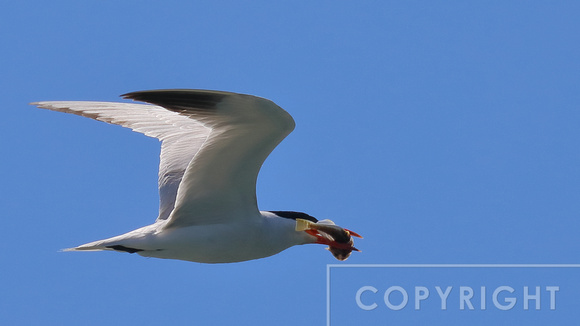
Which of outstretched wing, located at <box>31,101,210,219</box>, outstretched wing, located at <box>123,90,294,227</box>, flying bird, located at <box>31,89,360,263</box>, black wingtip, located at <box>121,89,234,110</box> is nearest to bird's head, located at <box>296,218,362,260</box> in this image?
→ flying bird, located at <box>31,89,360,263</box>

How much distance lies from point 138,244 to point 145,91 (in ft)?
5.45

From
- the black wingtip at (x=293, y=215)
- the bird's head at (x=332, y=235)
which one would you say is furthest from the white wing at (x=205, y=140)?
the bird's head at (x=332, y=235)

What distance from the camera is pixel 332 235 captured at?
A: 30.9 ft

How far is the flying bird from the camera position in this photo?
8.04m

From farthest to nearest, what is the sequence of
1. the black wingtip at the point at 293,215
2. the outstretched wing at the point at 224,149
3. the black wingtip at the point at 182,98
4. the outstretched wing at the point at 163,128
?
the outstretched wing at the point at 163,128
the black wingtip at the point at 293,215
the outstretched wing at the point at 224,149
the black wingtip at the point at 182,98

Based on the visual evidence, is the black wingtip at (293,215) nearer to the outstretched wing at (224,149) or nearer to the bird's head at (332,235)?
the bird's head at (332,235)

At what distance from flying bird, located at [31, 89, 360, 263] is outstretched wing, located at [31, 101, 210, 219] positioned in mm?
13

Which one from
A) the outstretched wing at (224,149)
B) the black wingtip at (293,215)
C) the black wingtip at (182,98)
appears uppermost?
the black wingtip at (182,98)

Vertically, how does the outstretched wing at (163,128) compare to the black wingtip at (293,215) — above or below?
above

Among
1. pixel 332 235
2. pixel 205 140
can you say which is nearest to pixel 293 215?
→ pixel 332 235

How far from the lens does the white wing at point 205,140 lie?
7996 mm

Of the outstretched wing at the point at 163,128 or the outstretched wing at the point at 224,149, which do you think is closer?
the outstretched wing at the point at 224,149

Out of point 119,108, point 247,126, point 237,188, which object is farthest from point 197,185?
point 119,108

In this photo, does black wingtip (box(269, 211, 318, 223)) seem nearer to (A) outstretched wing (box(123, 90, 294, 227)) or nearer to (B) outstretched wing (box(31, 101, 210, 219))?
(A) outstretched wing (box(123, 90, 294, 227))
